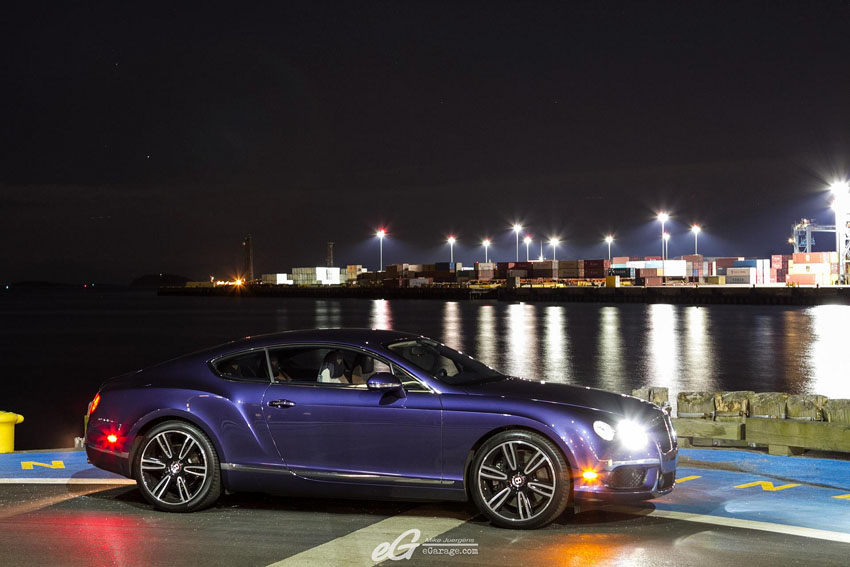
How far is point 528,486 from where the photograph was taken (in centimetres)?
597

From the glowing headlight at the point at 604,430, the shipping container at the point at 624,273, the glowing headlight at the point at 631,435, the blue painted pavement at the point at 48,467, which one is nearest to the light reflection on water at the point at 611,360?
the blue painted pavement at the point at 48,467

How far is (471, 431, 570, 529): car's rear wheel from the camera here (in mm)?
5922

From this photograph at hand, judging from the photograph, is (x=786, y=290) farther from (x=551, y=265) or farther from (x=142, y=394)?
(x=142, y=394)

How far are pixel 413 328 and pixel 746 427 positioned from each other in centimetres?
5842

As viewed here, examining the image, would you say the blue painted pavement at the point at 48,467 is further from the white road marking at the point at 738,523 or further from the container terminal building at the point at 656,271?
the container terminal building at the point at 656,271

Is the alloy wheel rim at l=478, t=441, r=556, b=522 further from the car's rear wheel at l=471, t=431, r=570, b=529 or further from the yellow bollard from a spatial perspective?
the yellow bollard

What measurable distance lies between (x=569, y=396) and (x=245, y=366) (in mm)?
2566

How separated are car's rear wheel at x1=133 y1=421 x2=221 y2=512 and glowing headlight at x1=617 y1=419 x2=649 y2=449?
3016mm

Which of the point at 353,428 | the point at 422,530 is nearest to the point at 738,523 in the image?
the point at 422,530

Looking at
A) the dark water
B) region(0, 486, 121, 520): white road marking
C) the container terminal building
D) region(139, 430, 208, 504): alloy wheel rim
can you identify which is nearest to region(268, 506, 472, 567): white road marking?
region(139, 430, 208, 504): alloy wheel rim

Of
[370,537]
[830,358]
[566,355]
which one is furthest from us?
[566,355]

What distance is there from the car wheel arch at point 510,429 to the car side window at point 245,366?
5.84 ft

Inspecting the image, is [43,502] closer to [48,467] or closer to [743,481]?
[48,467]

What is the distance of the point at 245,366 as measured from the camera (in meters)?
6.88
